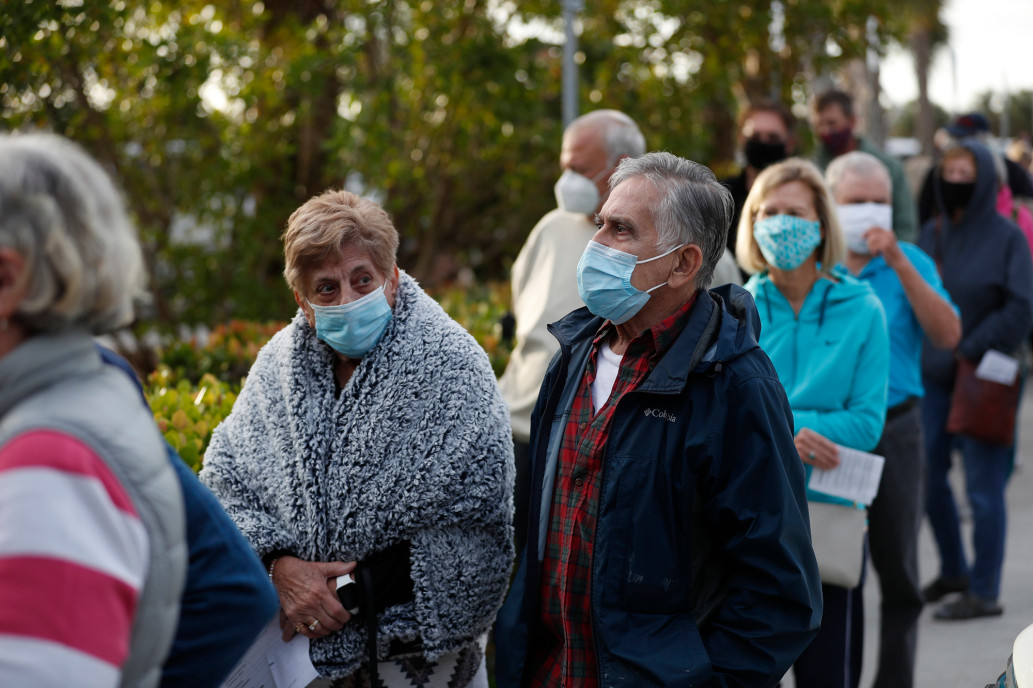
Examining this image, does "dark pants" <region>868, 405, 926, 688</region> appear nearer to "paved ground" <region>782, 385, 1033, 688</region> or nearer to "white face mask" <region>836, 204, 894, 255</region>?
"paved ground" <region>782, 385, 1033, 688</region>

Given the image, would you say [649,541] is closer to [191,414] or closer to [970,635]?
[191,414]

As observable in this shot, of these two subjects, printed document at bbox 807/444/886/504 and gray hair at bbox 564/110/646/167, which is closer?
printed document at bbox 807/444/886/504

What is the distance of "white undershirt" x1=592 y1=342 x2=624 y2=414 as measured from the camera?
2.61m

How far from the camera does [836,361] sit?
354 cm

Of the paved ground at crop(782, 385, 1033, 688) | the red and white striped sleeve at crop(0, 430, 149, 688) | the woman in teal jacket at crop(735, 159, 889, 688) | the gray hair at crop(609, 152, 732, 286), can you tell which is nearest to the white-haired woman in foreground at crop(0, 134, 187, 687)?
the red and white striped sleeve at crop(0, 430, 149, 688)

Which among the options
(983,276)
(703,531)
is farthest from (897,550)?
(983,276)

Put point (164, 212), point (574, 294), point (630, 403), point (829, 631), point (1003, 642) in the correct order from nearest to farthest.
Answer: point (630, 403)
point (829, 631)
point (574, 294)
point (1003, 642)
point (164, 212)

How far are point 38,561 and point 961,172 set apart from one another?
18.0 feet

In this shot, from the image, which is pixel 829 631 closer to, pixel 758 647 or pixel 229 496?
pixel 758 647

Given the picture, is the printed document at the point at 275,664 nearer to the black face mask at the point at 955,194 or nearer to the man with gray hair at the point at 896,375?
the man with gray hair at the point at 896,375

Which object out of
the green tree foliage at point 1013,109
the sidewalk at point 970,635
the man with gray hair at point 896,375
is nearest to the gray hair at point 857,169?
the man with gray hair at point 896,375

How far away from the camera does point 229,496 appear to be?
2.81 m

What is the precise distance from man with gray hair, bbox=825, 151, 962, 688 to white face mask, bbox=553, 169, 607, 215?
0.94 metres

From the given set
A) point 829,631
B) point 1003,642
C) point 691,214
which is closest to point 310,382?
point 691,214
